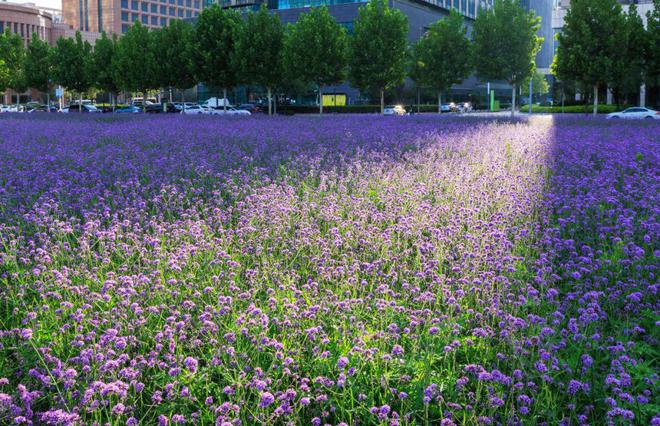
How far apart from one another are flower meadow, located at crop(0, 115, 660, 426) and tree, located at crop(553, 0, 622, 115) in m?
25.2

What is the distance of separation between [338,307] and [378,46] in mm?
33858

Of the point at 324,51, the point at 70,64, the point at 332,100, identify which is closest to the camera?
the point at 324,51

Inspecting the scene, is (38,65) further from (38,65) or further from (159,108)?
(159,108)

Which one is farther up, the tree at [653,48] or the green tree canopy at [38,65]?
the green tree canopy at [38,65]

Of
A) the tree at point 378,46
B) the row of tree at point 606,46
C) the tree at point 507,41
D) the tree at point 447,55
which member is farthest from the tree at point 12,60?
the row of tree at point 606,46

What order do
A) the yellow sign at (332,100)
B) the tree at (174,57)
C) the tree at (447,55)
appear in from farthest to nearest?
the yellow sign at (332,100)
the tree at (174,57)
the tree at (447,55)

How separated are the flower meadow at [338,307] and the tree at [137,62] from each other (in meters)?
38.4

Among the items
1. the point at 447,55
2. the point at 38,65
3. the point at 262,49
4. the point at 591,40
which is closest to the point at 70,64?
the point at 38,65

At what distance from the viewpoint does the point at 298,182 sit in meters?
8.10

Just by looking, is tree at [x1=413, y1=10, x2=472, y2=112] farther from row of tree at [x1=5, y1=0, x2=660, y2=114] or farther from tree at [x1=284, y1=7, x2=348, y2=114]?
tree at [x1=284, y1=7, x2=348, y2=114]

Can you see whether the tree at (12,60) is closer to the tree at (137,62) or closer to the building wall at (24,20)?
the tree at (137,62)

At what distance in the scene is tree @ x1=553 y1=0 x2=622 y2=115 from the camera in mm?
29984

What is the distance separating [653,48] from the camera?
29984 mm

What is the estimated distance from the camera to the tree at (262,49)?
37500 mm
